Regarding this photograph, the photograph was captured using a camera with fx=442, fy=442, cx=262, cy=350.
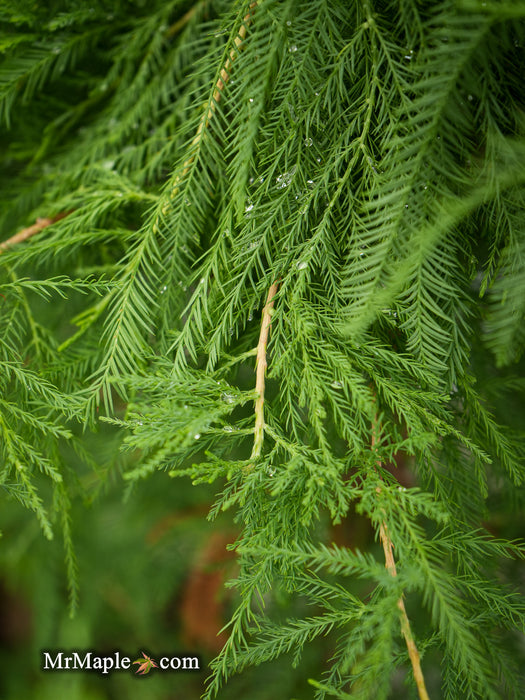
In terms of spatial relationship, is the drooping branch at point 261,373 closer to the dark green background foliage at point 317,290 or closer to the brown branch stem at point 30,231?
the dark green background foliage at point 317,290

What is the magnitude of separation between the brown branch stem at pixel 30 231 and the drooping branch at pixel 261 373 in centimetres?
63

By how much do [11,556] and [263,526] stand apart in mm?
1479

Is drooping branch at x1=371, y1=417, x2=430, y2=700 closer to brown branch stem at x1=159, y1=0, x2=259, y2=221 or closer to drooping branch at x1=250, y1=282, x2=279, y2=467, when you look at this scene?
drooping branch at x1=250, y1=282, x2=279, y2=467

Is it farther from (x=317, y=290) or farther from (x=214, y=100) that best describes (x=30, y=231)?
(x=317, y=290)

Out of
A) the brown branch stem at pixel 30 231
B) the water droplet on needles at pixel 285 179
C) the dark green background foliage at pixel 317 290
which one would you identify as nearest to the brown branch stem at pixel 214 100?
the dark green background foliage at pixel 317 290

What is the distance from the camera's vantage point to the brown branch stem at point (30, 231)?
1.06m

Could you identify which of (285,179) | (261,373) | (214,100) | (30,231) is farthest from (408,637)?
(30,231)

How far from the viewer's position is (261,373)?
77 cm

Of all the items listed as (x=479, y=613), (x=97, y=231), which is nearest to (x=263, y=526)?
(x=479, y=613)

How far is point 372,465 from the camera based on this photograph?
0.71 metres

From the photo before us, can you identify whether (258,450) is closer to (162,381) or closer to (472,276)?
(162,381)

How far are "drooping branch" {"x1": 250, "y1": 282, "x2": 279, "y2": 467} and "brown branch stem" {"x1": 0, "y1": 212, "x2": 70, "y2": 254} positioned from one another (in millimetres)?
632

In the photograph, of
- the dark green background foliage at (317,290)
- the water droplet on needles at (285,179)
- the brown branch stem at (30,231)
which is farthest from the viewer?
the brown branch stem at (30,231)

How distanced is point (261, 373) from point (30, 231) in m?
0.73
